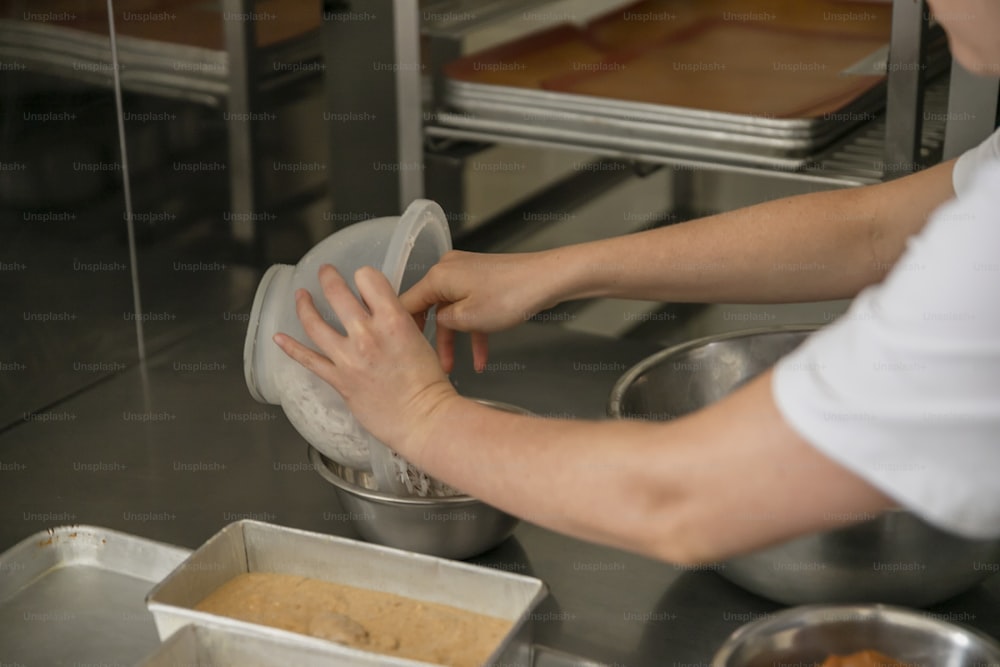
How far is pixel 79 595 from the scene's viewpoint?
3.67 feet

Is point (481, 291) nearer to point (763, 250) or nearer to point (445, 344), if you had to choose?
point (445, 344)

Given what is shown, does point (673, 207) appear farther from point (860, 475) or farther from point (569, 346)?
point (860, 475)

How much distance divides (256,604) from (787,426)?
1.78 ft

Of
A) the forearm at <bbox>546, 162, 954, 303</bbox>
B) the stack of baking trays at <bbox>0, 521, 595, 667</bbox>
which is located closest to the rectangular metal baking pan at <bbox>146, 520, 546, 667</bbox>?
the stack of baking trays at <bbox>0, 521, 595, 667</bbox>

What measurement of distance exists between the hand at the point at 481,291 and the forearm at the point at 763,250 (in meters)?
0.02

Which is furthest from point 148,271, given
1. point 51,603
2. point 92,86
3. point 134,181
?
point 51,603

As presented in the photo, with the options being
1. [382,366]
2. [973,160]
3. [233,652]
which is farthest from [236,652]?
[973,160]

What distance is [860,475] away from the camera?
65 centimetres

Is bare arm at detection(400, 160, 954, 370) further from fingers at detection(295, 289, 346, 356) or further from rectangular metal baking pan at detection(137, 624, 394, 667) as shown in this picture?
rectangular metal baking pan at detection(137, 624, 394, 667)

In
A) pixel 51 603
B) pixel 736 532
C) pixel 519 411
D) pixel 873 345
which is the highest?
pixel 873 345

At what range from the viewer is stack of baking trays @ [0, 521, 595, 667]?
0.92 meters

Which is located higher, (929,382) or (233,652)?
(929,382)

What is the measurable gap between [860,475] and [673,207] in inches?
65.1

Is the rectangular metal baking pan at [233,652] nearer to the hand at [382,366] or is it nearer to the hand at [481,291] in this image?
the hand at [382,366]
